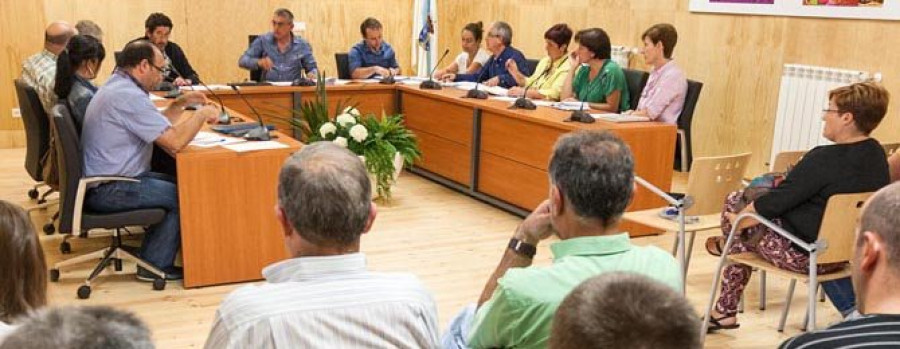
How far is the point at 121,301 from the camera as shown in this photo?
3699mm

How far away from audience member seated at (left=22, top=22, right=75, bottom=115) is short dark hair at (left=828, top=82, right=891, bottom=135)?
12.3ft

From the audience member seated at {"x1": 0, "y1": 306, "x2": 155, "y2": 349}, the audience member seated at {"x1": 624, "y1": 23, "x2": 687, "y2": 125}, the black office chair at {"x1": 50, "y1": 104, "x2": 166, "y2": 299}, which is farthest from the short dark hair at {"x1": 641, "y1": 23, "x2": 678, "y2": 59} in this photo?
the audience member seated at {"x1": 0, "y1": 306, "x2": 155, "y2": 349}

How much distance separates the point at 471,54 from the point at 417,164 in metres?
1.28

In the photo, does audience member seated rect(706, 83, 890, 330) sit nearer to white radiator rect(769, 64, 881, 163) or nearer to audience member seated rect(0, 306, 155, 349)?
white radiator rect(769, 64, 881, 163)

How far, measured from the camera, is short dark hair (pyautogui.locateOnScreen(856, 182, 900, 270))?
4.84ft

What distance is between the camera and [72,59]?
159 inches

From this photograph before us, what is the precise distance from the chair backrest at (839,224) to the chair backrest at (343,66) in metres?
4.61

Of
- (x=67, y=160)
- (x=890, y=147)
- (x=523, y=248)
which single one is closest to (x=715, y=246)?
(x=890, y=147)

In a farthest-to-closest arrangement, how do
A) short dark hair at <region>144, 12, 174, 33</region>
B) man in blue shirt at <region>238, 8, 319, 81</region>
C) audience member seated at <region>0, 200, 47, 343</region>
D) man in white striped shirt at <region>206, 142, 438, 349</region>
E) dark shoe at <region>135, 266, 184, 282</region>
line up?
1. man in blue shirt at <region>238, 8, 319, 81</region>
2. short dark hair at <region>144, 12, 174, 33</region>
3. dark shoe at <region>135, 266, 184, 282</region>
4. audience member seated at <region>0, 200, 47, 343</region>
5. man in white striped shirt at <region>206, 142, 438, 349</region>

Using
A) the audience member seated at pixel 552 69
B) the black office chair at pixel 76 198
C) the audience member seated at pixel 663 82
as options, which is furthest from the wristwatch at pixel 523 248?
the audience member seated at pixel 552 69

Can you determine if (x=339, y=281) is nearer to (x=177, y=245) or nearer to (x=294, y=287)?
(x=294, y=287)

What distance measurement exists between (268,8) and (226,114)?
12.7ft

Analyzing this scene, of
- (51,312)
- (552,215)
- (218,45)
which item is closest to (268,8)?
(218,45)

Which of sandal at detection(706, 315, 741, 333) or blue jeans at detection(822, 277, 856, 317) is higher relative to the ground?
blue jeans at detection(822, 277, 856, 317)
